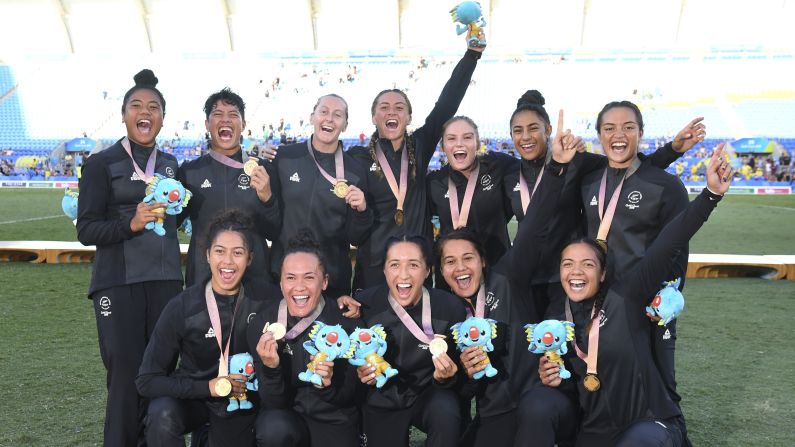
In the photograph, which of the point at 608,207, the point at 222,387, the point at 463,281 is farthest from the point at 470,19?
the point at 222,387

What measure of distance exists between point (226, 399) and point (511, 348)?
129 cm

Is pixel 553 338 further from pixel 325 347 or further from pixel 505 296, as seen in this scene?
pixel 325 347

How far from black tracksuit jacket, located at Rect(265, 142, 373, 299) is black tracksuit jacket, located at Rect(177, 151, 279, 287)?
0.14 meters

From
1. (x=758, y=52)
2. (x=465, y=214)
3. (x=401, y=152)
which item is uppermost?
(x=758, y=52)

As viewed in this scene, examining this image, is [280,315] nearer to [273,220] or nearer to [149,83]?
[273,220]

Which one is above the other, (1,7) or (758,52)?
(1,7)

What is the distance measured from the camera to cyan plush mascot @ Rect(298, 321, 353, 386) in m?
3.18

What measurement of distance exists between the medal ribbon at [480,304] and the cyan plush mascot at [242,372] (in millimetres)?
989

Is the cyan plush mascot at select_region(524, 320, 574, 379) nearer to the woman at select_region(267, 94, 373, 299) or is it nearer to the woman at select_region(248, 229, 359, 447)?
the woman at select_region(248, 229, 359, 447)

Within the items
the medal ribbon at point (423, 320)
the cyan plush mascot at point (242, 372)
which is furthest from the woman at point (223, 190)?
the medal ribbon at point (423, 320)

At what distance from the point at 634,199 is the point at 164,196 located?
7.19 feet

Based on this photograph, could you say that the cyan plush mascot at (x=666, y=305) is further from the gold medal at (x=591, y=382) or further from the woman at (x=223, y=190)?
the woman at (x=223, y=190)

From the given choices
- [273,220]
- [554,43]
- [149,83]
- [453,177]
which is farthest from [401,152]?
[554,43]

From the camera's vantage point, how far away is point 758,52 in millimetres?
38250
